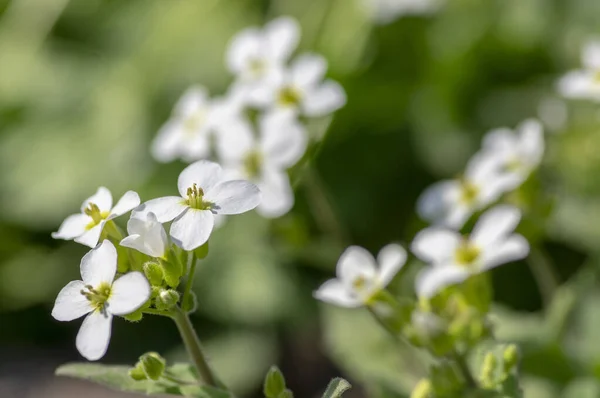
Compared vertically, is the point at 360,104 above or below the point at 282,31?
below

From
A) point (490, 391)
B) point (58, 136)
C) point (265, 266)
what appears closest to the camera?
point (490, 391)

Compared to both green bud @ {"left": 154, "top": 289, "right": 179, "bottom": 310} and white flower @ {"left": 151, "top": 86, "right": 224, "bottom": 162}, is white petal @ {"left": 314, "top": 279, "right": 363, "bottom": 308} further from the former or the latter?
white flower @ {"left": 151, "top": 86, "right": 224, "bottom": 162}

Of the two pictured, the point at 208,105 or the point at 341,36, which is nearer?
the point at 208,105

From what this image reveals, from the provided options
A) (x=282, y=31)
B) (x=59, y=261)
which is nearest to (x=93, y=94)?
(x=59, y=261)

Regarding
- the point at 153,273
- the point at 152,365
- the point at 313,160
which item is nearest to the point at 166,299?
the point at 153,273

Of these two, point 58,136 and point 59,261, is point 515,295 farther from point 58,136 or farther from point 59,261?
point 58,136

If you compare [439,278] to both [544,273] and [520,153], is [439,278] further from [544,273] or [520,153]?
[544,273]

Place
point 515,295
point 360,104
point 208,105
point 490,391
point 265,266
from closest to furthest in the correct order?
point 490,391, point 208,105, point 515,295, point 265,266, point 360,104

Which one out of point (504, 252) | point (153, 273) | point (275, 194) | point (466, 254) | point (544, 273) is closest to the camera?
point (153, 273)
